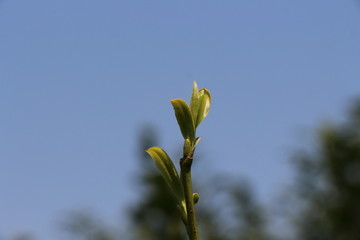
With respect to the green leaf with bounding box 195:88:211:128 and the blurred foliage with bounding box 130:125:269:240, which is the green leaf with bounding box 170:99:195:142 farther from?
the blurred foliage with bounding box 130:125:269:240

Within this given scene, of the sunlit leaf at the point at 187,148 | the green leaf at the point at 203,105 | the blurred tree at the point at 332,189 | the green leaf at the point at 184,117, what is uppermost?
the blurred tree at the point at 332,189

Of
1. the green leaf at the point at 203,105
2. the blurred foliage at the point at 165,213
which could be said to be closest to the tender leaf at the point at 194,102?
the green leaf at the point at 203,105

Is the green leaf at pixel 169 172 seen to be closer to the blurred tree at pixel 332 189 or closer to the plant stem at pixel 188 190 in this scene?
the plant stem at pixel 188 190

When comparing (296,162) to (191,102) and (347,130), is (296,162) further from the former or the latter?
(191,102)

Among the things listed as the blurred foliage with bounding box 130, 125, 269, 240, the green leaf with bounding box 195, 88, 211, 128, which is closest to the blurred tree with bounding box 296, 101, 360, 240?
the blurred foliage with bounding box 130, 125, 269, 240

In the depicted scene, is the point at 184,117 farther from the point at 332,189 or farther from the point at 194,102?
the point at 332,189
